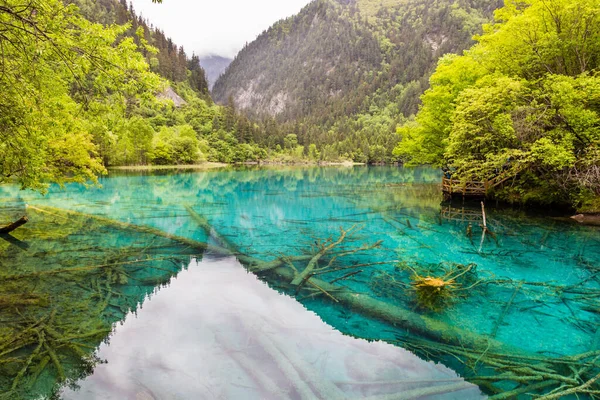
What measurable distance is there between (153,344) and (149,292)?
8.37ft

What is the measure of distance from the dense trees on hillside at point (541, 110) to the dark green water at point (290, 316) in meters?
4.98

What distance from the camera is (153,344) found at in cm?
616

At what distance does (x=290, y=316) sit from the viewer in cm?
722

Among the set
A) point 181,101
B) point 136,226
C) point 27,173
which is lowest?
point 136,226

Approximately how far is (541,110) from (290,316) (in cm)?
1840

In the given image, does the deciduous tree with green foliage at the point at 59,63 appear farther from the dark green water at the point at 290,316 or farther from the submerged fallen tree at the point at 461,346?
the submerged fallen tree at the point at 461,346

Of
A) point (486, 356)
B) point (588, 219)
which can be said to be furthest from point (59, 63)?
point (588, 219)

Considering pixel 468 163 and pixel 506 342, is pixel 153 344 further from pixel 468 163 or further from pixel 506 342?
pixel 468 163

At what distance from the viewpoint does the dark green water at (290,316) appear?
5086 mm

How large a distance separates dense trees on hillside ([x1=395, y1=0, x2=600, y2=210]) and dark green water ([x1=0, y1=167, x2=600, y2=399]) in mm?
4976

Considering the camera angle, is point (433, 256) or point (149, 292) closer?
point (149, 292)

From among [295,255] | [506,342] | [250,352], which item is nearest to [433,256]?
[295,255]

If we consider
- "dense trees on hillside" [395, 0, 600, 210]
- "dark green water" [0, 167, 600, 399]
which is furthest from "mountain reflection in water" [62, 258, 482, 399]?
"dense trees on hillside" [395, 0, 600, 210]

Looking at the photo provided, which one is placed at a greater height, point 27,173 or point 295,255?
point 27,173
